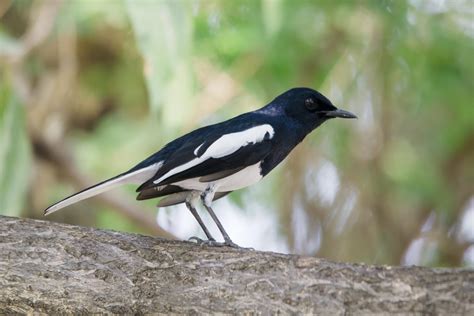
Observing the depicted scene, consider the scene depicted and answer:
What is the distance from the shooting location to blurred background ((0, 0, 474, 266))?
25.4 ft

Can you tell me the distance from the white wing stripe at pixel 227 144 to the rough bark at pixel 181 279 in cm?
43

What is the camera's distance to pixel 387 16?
7.36 meters

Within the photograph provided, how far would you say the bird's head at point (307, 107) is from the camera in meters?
5.23

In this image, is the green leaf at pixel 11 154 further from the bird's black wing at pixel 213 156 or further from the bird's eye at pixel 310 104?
the bird's eye at pixel 310 104

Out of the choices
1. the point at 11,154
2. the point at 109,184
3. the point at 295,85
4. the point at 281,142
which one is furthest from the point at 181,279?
the point at 295,85

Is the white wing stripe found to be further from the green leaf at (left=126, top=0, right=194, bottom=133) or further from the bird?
the green leaf at (left=126, top=0, right=194, bottom=133)

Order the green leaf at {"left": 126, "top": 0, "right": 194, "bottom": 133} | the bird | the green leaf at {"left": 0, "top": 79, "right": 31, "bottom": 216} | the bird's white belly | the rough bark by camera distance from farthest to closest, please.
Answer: the green leaf at {"left": 0, "top": 79, "right": 31, "bottom": 216}
the green leaf at {"left": 126, "top": 0, "right": 194, "bottom": 133}
the bird's white belly
the bird
the rough bark

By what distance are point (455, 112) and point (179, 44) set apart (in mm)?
3561

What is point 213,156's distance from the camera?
4.65 metres

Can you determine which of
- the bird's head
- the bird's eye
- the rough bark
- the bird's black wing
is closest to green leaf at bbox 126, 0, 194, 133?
the bird's head

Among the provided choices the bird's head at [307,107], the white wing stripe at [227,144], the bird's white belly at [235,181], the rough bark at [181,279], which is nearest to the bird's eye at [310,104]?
the bird's head at [307,107]

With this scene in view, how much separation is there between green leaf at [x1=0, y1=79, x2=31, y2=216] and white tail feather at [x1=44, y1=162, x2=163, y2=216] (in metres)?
1.77

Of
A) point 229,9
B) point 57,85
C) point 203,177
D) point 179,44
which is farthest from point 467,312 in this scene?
point 57,85

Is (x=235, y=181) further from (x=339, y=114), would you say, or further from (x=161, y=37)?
(x=161, y=37)
